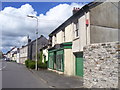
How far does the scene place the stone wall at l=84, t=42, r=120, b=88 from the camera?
7.82m

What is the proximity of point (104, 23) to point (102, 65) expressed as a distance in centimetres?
651

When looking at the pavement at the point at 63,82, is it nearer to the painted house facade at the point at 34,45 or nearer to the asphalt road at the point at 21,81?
the asphalt road at the point at 21,81

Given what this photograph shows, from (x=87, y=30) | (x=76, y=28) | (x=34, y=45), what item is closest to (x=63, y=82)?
(x=87, y=30)

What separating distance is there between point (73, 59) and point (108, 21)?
15.6 feet

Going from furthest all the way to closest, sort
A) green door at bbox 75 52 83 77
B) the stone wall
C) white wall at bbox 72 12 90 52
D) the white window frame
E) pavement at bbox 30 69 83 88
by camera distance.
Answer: the white window frame, green door at bbox 75 52 83 77, white wall at bbox 72 12 90 52, pavement at bbox 30 69 83 88, the stone wall

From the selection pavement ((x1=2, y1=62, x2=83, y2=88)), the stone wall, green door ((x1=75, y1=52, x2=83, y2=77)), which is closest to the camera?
the stone wall

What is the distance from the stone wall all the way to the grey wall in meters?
3.80

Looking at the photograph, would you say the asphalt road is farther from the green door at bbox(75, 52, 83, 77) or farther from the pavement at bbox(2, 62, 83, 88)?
the green door at bbox(75, 52, 83, 77)

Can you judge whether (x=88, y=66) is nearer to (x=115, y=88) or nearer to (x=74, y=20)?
(x=115, y=88)

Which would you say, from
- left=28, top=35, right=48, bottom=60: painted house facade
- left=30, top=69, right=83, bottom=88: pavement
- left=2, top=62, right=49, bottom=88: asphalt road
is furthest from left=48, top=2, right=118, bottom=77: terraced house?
left=28, top=35, right=48, bottom=60: painted house facade

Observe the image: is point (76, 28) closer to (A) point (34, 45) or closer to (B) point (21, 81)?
(B) point (21, 81)

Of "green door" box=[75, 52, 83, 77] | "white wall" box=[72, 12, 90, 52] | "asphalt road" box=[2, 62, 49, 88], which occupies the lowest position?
"asphalt road" box=[2, 62, 49, 88]

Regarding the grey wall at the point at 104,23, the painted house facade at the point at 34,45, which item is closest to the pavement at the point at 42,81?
the grey wall at the point at 104,23

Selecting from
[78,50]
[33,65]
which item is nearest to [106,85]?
[78,50]
